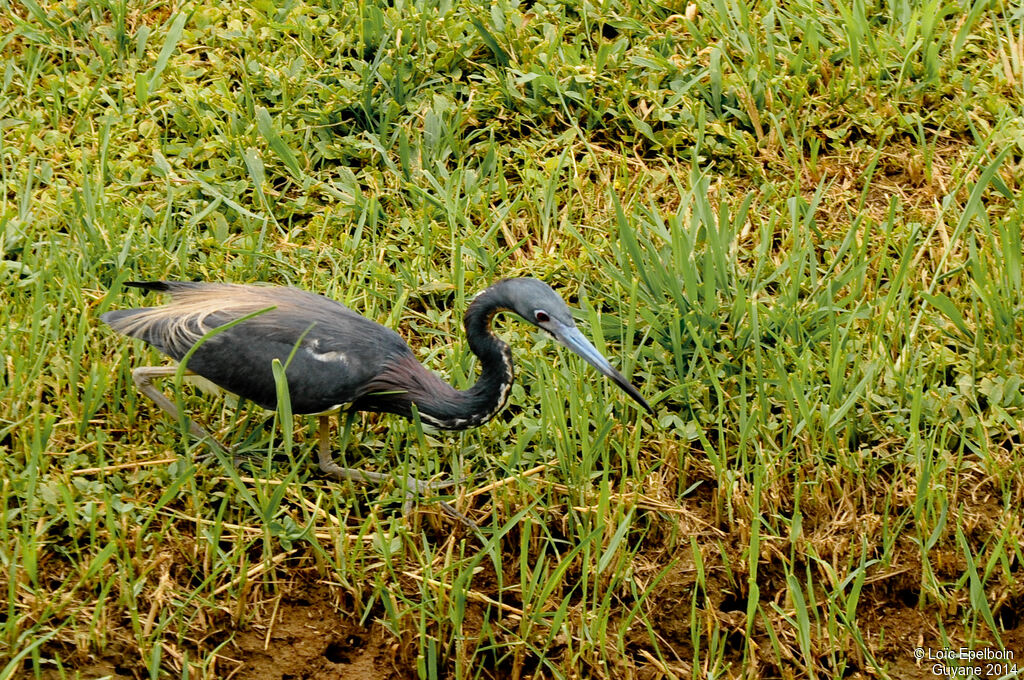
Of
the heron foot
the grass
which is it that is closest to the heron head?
the grass

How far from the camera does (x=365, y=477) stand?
4.21 metres

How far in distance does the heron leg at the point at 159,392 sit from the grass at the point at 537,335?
96 millimetres

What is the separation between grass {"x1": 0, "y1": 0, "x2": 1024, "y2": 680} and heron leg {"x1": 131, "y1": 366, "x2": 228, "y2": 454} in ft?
0.32

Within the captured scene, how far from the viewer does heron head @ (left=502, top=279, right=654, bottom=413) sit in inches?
161

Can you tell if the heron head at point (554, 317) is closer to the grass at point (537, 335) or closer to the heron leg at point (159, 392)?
the grass at point (537, 335)

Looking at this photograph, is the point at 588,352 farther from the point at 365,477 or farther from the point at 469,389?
the point at 365,477

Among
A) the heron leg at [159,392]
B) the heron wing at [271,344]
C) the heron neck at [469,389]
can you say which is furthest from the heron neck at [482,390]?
the heron leg at [159,392]

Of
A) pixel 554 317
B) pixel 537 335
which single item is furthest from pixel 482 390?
pixel 537 335

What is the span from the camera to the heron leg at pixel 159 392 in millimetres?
4285

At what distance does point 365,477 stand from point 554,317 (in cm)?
81

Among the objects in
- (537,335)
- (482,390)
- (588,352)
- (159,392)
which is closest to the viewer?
(588,352)

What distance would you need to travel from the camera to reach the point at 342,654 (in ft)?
12.7

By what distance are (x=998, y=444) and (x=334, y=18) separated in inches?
136

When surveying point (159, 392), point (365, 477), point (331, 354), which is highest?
point (331, 354)
